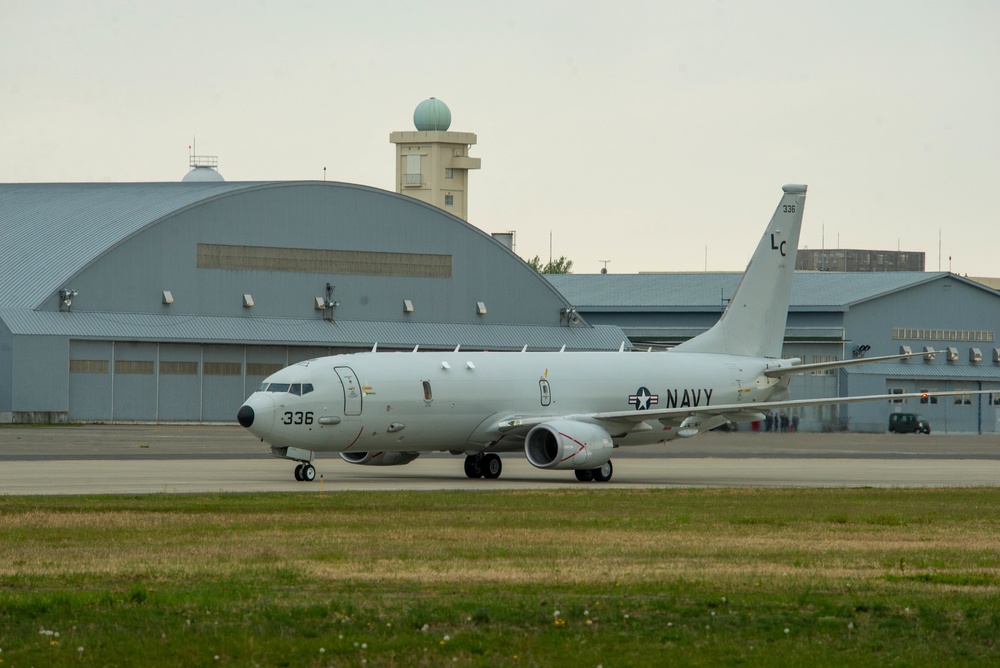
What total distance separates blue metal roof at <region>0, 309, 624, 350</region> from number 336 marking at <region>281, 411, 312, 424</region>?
42.8m

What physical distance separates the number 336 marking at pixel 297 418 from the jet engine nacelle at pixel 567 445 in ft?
20.6

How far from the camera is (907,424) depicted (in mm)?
96875

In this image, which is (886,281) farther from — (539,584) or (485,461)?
(539,584)

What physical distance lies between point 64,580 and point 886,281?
98522 millimetres

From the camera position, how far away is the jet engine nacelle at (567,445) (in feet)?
135

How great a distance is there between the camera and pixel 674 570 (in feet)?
65.5

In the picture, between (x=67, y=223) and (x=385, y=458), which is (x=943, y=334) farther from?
(x=385, y=458)

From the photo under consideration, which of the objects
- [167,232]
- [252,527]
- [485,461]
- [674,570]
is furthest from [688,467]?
[167,232]

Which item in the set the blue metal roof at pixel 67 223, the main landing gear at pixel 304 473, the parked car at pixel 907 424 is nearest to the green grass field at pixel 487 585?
the main landing gear at pixel 304 473

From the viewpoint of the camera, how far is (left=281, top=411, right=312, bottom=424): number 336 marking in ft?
129

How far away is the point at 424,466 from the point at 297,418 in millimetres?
12166

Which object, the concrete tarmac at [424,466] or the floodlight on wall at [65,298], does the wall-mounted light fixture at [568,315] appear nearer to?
the concrete tarmac at [424,466]

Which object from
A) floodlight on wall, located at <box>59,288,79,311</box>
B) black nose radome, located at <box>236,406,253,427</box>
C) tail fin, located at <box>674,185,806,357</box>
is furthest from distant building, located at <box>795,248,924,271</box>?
black nose radome, located at <box>236,406,253,427</box>

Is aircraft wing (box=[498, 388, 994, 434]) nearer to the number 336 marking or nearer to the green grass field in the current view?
the number 336 marking
